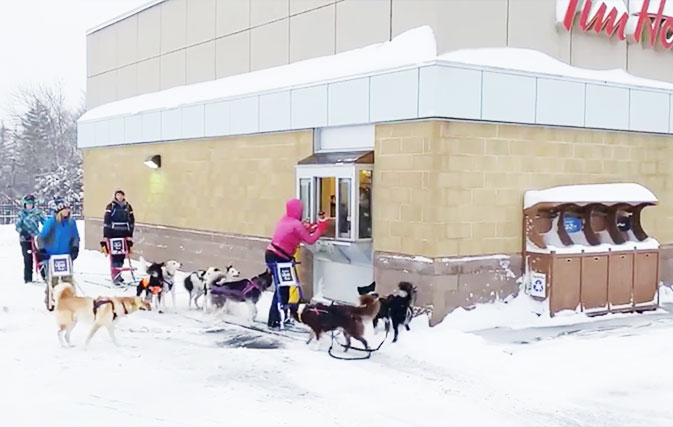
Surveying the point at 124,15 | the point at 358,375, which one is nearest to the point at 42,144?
the point at 124,15

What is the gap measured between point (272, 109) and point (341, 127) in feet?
6.27

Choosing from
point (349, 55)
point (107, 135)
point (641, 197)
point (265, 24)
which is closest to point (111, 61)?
point (107, 135)

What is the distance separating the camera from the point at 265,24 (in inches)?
569

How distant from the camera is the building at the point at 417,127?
10.7m

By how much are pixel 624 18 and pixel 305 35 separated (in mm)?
5308

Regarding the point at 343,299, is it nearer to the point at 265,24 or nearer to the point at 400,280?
the point at 400,280

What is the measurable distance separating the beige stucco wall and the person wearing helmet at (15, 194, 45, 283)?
4343mm

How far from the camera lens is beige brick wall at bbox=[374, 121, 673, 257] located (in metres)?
10.5

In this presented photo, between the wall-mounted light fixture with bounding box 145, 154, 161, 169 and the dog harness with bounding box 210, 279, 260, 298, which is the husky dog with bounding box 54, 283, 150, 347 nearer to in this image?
the dog harness with bounding box 210, 279, 260, 298

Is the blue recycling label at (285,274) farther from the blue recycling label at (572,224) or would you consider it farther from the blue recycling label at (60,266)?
the blue recycling label at (572,224)

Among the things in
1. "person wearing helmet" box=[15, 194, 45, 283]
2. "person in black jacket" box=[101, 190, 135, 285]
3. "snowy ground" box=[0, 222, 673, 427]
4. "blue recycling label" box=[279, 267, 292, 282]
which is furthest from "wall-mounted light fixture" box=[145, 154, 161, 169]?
"blue recycling label" box=[279, 267, 292, 282]

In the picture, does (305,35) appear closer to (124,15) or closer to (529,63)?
(529,63)

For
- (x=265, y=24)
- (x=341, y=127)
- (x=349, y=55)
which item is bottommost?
(x=341, y=127)

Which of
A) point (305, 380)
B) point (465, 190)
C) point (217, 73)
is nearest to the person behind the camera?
point (305, 380)
